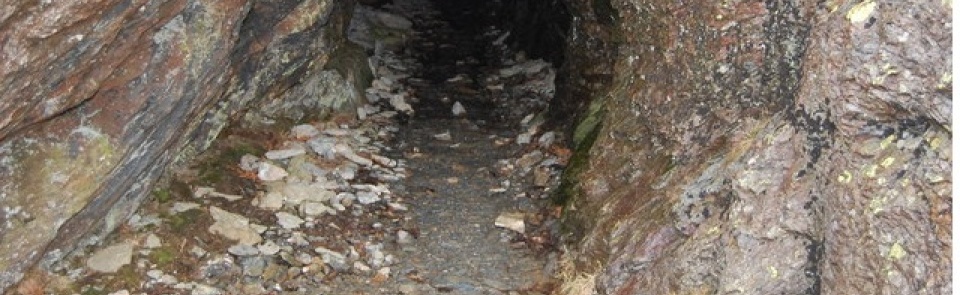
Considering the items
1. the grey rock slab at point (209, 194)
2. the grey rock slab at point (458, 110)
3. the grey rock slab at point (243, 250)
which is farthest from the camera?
the grey rock slab at point (458, 110)

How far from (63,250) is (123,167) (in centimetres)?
64

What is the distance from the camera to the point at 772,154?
5699 mm

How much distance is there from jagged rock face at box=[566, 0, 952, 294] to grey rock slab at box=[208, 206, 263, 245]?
2141 millimetres

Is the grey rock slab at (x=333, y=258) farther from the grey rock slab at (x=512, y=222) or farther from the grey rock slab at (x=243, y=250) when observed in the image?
the grey rock slab at (x=512, y=222)

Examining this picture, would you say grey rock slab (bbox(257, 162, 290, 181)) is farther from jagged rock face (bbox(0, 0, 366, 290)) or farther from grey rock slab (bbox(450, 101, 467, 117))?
grey rock slab (bbox(450, 101, 467, 117))

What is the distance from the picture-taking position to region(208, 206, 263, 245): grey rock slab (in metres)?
7.01

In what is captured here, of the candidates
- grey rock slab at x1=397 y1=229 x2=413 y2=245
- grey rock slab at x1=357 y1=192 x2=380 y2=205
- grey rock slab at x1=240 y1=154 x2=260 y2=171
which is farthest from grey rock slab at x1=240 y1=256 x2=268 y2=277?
grey rock slab at x1=240 y1=154 x2=260 y2=171

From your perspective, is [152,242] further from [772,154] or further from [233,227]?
[772,154]

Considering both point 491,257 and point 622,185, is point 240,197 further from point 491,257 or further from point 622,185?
point 622,185

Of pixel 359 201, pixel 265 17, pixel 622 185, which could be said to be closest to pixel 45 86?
pixel 265 17

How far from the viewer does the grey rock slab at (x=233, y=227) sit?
7.01m

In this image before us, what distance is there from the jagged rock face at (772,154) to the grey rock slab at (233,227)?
2141mm

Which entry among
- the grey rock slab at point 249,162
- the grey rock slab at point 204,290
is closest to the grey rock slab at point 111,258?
the grey rock slab at point 204,290

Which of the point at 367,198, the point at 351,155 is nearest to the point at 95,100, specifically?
the point at 367,198
